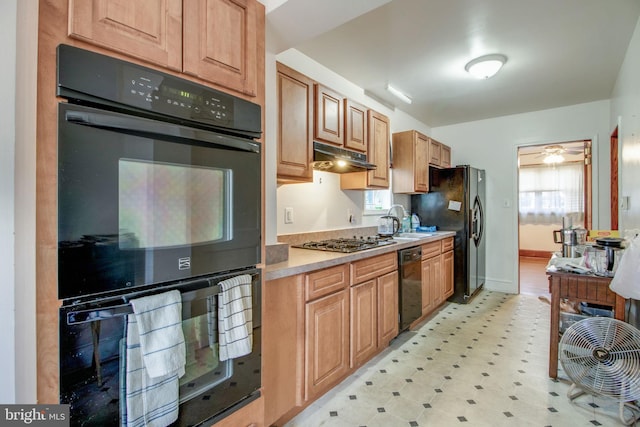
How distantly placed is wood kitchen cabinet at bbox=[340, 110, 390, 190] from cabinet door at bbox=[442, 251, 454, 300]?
128cm

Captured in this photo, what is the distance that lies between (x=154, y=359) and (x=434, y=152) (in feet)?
13.3

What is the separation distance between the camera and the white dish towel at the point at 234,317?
1.18m

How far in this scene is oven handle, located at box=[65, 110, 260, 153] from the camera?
2.82ft

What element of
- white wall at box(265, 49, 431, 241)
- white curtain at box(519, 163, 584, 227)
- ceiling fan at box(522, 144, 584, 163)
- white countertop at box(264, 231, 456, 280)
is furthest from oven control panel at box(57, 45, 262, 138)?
white curtain at box(519, 163, 584, 227)

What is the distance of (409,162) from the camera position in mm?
3736

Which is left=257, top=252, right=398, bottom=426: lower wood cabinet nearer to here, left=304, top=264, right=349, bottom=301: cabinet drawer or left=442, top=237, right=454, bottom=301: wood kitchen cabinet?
left=304, top=264, right=349, bottom=301: cabinet drawer

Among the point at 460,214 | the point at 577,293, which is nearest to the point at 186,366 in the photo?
the point at 577,293

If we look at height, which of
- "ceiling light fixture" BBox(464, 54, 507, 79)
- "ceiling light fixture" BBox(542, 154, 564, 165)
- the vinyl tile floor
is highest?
"ceiling light fixture" BBox(464, 54, 507, 79)

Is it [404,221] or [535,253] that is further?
[535,253]

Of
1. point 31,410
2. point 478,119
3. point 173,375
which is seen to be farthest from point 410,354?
point 478,119

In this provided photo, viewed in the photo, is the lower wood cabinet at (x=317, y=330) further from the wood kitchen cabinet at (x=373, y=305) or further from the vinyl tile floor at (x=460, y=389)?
the vinyl tile floor at (x=460, y=389)

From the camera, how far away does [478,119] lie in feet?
15.1

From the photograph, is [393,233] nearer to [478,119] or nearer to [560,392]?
[560,392]

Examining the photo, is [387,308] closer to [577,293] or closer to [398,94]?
[577,293]
